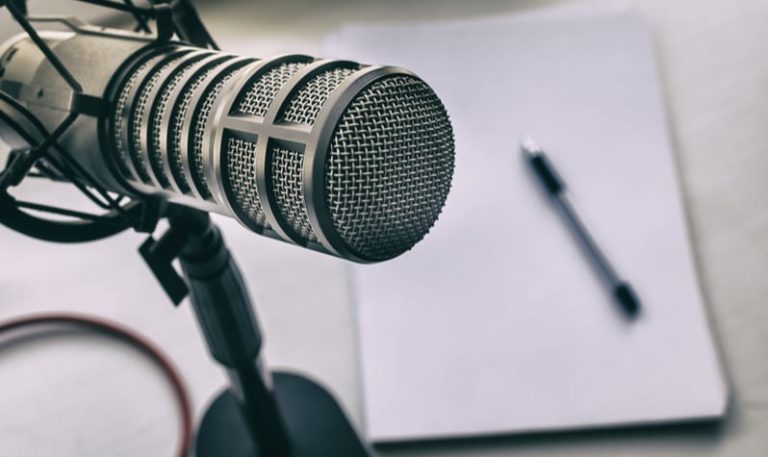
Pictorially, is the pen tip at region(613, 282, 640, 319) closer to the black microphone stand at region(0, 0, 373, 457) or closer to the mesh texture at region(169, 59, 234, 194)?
the black microphone stand at region(0, 0, 373, 457)

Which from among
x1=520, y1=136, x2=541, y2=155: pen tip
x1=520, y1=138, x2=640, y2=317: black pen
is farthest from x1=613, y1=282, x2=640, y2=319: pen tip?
x1=520, y1=136, x2=541, y2=155: pen tip

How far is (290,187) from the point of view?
249 mm

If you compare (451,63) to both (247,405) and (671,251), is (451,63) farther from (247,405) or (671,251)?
(247,405)

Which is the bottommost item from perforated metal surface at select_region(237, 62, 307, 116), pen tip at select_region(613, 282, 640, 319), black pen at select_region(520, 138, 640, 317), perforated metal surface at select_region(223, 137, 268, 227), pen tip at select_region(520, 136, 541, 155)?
pen tip at select_region(613, 282, 640, 319)

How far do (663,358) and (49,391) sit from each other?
488 mm

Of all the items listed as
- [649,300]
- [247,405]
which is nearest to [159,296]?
[247,405]

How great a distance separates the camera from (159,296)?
0.63 meters

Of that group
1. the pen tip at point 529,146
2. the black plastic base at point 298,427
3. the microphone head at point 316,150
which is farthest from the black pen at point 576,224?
the microphone head at point 316,150

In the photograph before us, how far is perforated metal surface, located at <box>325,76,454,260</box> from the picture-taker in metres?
0.23

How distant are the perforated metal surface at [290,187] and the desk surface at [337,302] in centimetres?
33

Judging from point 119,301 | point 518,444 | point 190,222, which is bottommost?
point 518,444

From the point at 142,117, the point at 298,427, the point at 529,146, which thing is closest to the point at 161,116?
the point at 142,117

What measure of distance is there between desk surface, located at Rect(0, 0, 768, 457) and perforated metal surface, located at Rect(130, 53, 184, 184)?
0.95ft

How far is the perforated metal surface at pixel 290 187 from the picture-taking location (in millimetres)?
244
